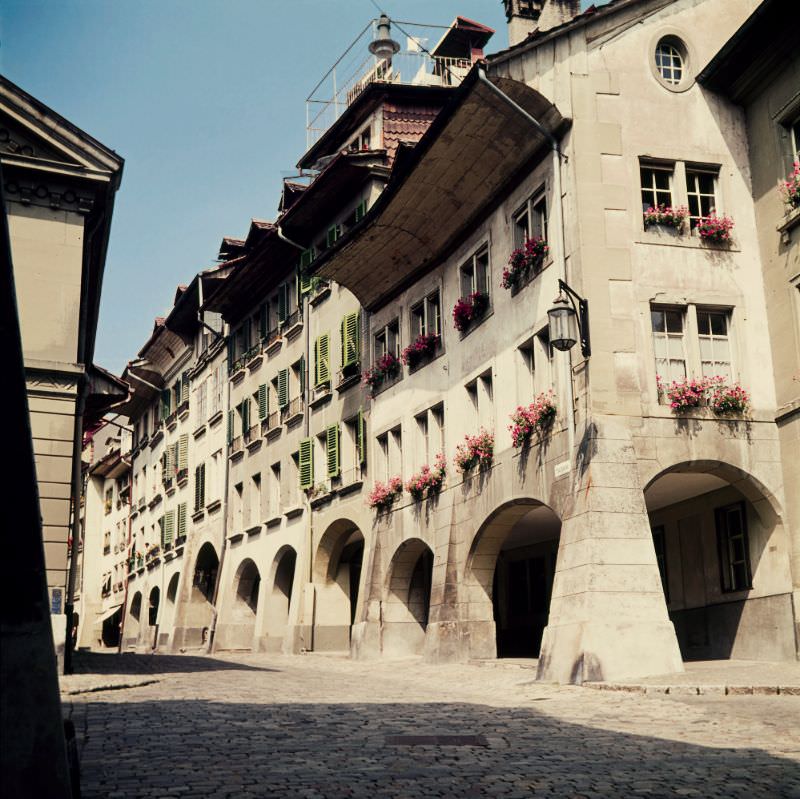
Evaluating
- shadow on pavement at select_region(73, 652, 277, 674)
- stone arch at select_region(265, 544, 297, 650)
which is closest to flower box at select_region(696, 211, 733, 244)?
shadow on pavement at select_region(73, 652, 277, 674)

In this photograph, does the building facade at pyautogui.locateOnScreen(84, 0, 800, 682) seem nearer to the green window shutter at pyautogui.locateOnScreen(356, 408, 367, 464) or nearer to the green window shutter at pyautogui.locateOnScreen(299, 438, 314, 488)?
the green window shutter at pyautogui.locateOnScreen(356, 408, 367, 464)

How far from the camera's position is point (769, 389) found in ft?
64.7

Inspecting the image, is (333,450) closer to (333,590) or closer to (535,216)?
(333,590)

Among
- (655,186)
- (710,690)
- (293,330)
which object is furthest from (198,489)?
(710,690)

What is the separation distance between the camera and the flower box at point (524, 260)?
2156 cm

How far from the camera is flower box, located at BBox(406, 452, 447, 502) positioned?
25.7 metres

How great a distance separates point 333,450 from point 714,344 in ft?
48.3

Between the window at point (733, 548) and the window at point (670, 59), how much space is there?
26.2ft

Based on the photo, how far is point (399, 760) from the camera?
9.18 metres

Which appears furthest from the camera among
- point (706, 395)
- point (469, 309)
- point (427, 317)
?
point (427, 317)

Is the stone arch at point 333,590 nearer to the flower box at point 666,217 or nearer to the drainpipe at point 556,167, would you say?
the drainpipe at point 556,167

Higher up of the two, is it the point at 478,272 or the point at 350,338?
the point at 350,338

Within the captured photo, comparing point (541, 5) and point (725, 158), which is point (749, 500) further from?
point (541, 5)

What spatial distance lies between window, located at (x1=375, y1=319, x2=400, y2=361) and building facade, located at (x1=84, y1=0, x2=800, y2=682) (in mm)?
58
